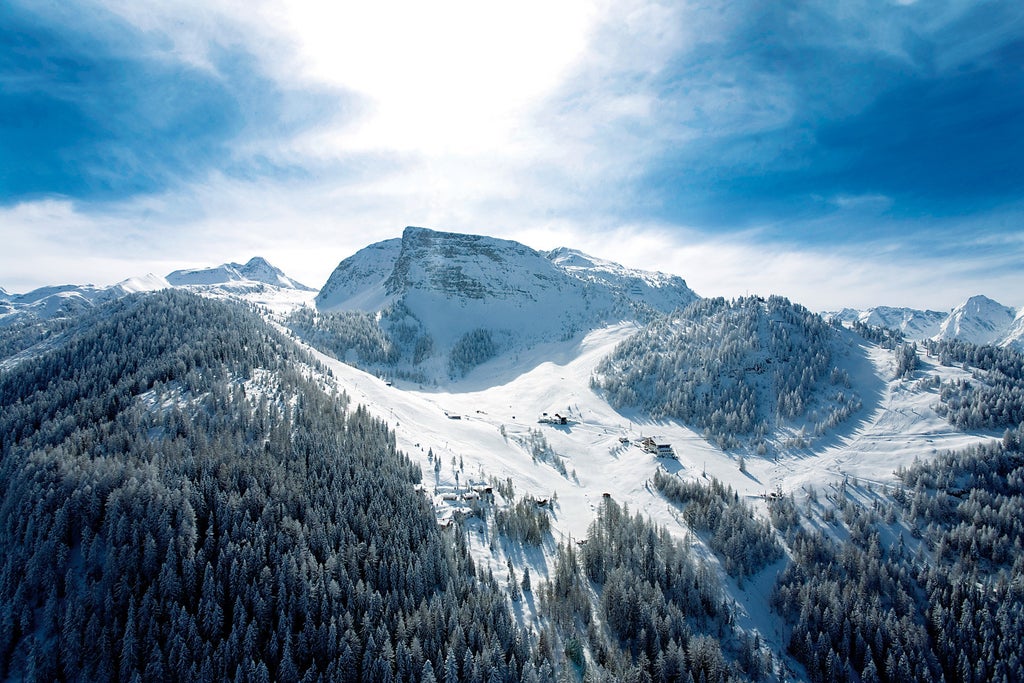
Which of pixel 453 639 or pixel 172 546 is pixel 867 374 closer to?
pixel 453 639

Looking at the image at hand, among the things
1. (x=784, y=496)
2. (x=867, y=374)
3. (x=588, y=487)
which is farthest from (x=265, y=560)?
(x=867, y=374)

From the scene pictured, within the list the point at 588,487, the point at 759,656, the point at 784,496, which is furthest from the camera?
the point at 588,487

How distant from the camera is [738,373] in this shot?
5221 inches

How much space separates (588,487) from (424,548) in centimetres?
4584

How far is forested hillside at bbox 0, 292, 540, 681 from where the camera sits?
44531 mm

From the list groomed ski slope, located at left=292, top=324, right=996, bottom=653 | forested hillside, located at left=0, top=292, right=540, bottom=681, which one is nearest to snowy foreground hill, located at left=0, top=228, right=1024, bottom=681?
forested hillside, located at left=0, top=292, right=540, bottom=681

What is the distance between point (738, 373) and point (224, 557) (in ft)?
428

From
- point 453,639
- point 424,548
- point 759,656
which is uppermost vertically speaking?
point 424,548

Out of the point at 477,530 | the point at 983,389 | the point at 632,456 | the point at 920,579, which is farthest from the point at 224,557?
the point at 983,389

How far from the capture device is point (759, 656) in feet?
184

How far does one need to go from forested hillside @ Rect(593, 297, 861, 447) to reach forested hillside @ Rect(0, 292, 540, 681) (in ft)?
281

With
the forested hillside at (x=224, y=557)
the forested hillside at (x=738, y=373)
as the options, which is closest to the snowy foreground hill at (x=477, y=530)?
the forested hillside at (x=224, y=557)

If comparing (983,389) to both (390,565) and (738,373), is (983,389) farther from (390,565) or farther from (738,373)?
(390,565)

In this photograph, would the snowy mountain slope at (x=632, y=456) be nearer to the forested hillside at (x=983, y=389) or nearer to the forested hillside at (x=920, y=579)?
the forested hillside at (x=983, y=389)
